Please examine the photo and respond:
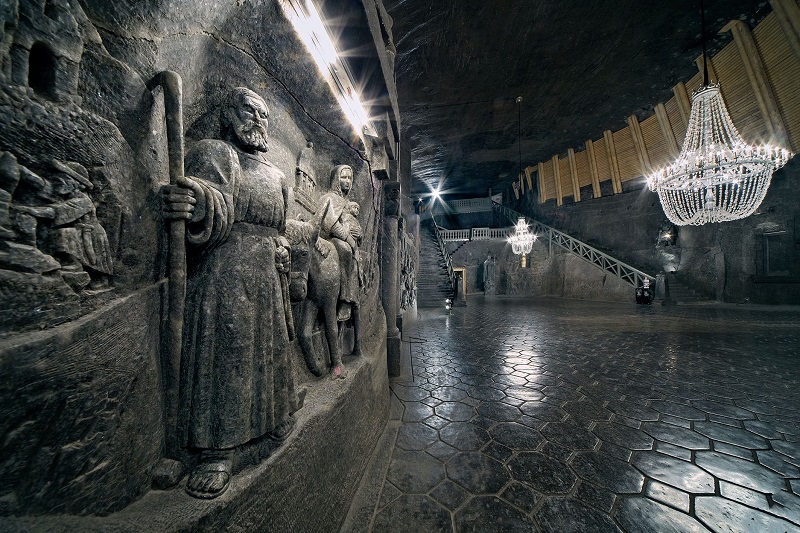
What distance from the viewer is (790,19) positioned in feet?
22.3

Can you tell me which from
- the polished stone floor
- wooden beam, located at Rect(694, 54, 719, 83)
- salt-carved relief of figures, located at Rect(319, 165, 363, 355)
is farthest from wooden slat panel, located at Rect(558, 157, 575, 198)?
salt-carved relief of figures, located at Rect(319, 165, 363, 355)

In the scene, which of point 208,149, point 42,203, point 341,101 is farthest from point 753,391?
point 42,203

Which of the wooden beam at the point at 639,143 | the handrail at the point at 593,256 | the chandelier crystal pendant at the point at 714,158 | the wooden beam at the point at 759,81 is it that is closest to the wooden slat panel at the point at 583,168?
the wooden beam at the point at 639,143

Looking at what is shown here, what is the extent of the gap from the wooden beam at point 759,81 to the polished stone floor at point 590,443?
708cm

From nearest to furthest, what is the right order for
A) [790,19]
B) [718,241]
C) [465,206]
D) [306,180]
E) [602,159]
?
[306,180], [790,19], [718,241], [602,159], [465,206]

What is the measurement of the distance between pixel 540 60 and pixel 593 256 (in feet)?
36.0

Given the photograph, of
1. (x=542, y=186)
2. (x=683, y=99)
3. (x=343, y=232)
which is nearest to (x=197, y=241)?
(x=343, y=232)

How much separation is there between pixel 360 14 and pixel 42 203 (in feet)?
7.56

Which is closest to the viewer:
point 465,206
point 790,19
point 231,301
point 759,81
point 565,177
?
point 231,301

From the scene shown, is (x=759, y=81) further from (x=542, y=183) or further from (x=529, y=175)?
(x=529, y=175)

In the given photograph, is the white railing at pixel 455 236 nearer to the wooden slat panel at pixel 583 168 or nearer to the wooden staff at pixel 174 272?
the wooden slat panel at pixel 583 168

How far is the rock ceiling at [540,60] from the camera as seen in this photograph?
6637 millimetres

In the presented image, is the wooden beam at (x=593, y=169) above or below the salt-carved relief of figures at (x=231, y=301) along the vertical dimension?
above

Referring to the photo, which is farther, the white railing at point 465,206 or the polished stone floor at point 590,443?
the white railing at point 465,206
